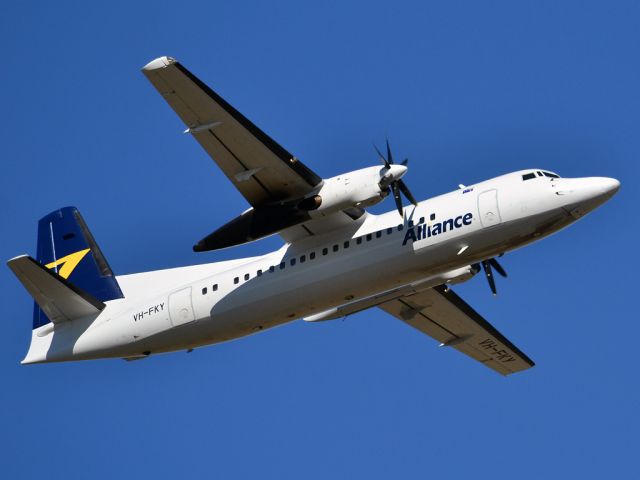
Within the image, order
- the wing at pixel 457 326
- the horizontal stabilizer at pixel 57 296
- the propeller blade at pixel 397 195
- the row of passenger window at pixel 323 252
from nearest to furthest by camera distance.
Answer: the propeller blade at pixel 397 195 → the row of passenger window at pixel 323 252 → the horizontal stabilizer at pixel 57 296 → the wing at pixel 457 326

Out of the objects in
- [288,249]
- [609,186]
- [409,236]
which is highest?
[609,186]

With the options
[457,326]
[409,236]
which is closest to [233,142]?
[409,236]

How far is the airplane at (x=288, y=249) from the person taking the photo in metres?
20.4

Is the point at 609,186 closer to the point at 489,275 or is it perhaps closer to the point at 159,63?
the point at 489,275

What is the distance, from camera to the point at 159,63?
19141 mm

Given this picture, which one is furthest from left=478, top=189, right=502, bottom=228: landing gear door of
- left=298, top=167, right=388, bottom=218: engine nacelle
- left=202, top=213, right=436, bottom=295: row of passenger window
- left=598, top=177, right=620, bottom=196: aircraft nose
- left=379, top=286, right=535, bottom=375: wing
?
left=379, top=286, right=535, bottom=375: wing

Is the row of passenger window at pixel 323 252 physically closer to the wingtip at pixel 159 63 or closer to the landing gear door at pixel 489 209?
the landing gear door at pixel 489 209

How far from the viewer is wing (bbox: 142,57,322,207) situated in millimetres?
19484

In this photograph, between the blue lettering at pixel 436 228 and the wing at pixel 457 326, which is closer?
the blue lettering at pixel 436 228

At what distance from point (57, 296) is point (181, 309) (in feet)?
10.0

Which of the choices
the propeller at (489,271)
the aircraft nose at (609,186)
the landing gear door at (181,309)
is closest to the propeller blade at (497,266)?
the propeller at (489,271)

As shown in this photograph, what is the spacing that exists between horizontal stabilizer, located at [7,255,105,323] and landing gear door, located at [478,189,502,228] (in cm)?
892

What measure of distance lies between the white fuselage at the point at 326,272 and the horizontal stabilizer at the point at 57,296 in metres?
0.23

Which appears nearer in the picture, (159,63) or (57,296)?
(159,63)
